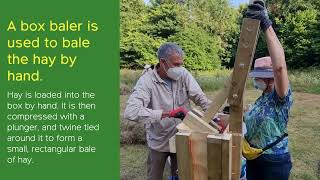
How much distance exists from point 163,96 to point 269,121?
1029mm

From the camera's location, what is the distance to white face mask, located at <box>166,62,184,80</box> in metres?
3.41

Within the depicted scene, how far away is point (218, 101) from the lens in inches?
89.9

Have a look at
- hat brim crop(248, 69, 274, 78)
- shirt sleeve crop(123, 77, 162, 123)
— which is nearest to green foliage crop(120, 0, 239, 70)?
shirt sleeve crop(123, 77, 162, 123)

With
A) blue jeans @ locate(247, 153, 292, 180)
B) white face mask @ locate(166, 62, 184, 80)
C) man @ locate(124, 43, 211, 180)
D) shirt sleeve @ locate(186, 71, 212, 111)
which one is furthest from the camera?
shirt sleeve @ locate(186, 71, 212, 111)

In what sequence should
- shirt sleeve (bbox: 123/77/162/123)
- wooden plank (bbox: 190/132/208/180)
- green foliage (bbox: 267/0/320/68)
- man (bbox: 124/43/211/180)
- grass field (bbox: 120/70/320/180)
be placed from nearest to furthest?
wooden plank (bbox: 190/132/208/180), shirt sleeve (bbox: 123/77/162/123), man (bbox: 124/43/211/180), grass field (bbox: 120/70/320/180), green foliage (bbox: 267/0/320/68)

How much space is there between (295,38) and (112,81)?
1956 centimetres

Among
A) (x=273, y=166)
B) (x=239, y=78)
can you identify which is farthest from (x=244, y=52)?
(x=273, y=166)

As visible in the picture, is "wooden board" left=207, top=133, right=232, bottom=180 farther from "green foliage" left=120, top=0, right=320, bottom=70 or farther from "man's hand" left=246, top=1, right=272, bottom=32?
"green foliage" left=120, top=0, right=320, bottom=70

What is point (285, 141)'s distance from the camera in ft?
9.21

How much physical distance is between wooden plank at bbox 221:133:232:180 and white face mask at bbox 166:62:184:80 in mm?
1298

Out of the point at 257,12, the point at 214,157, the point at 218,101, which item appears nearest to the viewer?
the point at 257,12

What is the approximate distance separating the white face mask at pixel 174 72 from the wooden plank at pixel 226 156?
51.1 inches

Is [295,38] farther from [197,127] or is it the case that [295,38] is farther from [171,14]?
[197,127]

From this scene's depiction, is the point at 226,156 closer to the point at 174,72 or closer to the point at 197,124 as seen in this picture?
the point at 197,124
